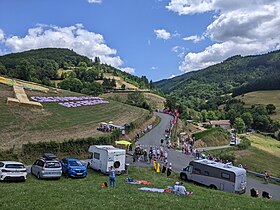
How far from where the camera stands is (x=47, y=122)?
4638cm

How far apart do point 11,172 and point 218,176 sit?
16534 millimetres

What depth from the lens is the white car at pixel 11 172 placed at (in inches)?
797

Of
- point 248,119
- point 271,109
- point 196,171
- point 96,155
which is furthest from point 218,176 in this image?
point 271,109

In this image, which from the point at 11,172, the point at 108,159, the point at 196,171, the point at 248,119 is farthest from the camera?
the point at 248,119

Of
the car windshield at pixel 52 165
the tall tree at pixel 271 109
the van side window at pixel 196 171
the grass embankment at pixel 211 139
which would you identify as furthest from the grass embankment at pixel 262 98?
the car windshield at pixel 52 165

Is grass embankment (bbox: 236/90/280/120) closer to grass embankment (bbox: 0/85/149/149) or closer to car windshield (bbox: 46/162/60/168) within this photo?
grass embankment (bbox: 0/85/149/149)

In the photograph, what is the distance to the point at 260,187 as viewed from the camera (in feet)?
99.6

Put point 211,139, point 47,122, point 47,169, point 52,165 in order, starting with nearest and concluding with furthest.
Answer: point 47,169 → point 52,165 → point 47,122 → point 211,139

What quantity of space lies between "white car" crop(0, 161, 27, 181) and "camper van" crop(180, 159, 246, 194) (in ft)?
49.0

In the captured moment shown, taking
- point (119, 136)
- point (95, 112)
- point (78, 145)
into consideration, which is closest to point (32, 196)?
point (78, 145)

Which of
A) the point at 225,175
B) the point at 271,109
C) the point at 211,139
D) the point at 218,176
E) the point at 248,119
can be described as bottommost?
the point at 218,176

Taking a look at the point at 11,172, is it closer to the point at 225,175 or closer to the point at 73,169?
the point at 73,169

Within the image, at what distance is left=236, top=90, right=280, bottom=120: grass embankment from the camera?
167025 millimetres

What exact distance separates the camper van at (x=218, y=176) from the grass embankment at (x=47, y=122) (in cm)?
1774
